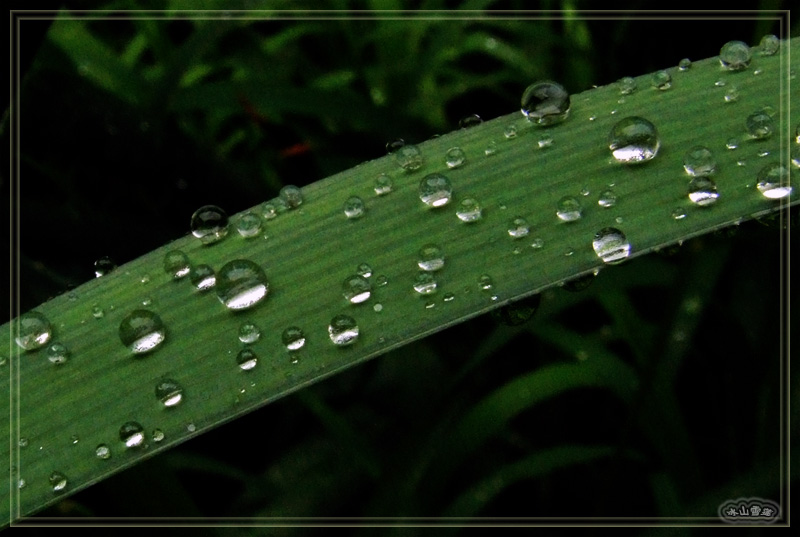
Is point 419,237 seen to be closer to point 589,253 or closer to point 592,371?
point 589,253

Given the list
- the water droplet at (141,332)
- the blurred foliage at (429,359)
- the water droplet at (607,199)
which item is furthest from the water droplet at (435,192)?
the blurred foliage at (429,359)

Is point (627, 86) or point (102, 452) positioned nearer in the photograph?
point (102, 452)

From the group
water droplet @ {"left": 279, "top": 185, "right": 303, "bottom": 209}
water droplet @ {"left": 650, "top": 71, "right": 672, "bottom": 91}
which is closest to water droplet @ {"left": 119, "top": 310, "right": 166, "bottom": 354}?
water droplet @ {"left": 279, "top": 185, "right": 303, "bottom": 209}

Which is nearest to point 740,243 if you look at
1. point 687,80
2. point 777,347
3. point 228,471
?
point 777,347

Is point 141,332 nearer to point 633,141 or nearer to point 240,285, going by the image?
point 240,285

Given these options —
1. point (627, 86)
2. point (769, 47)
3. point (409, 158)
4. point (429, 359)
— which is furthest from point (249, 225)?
point (429, 359)

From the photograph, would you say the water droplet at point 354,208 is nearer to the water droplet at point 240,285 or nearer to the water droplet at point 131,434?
the water droplet at point 240,285

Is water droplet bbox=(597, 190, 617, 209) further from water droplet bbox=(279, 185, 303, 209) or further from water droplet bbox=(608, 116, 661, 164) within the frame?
water droplet bbox=(279, 185, 303, 209)
